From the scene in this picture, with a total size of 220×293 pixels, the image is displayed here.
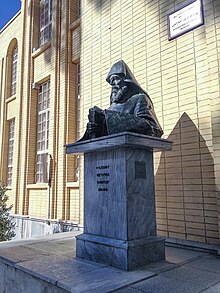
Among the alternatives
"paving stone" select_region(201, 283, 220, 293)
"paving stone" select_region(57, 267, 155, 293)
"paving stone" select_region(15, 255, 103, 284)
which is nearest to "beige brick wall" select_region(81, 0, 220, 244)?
"paving stone" select_region(201, 283, 220, 293)

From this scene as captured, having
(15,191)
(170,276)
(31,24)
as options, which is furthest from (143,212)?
(31,24)

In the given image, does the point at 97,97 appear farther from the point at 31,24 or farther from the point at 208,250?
the point at 31,24

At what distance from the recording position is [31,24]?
10492mm

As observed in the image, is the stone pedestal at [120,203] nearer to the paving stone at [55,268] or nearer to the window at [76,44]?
the paving stone at [55,268]

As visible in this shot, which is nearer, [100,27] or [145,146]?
[145,146]

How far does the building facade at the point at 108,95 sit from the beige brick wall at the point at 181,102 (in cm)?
2

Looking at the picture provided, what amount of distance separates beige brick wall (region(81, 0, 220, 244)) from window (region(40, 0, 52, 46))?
490cm

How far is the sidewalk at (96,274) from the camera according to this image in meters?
2.54

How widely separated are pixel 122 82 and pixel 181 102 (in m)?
1.30

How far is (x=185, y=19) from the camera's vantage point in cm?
467

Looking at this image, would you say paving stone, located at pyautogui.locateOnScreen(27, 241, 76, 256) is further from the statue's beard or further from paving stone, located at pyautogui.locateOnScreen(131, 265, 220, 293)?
the statue's beard

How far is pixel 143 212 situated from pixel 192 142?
5.21 feet

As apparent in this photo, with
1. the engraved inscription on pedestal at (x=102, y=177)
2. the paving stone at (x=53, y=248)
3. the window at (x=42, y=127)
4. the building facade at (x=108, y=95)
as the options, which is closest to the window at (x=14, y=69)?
the building facade at (x=108, y=95)

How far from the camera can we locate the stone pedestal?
3.16m
